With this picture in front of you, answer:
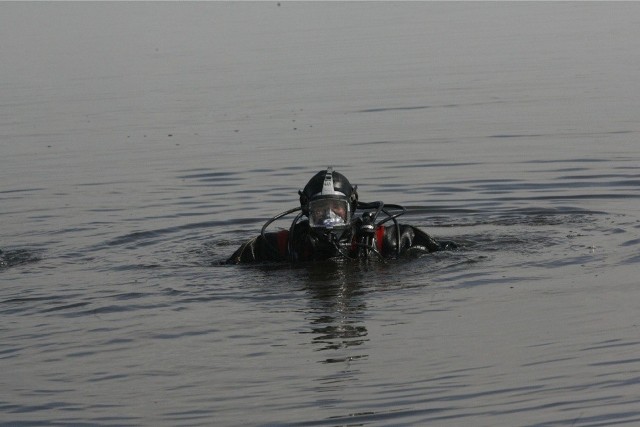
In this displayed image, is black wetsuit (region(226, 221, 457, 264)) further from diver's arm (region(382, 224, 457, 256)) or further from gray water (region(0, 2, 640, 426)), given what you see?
gray water (region(0, 2, 640, 426))

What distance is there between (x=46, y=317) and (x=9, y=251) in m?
2.81

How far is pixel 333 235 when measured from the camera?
9531 millimetres

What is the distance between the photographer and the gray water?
696cm

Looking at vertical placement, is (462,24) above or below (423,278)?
above

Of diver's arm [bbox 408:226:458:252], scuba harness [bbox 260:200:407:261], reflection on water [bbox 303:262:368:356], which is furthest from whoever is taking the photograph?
diver's arm [bbox 408:226:458:252]

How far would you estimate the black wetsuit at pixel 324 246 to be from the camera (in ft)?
31.9

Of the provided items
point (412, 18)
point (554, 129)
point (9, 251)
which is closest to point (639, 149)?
point (554, 129)

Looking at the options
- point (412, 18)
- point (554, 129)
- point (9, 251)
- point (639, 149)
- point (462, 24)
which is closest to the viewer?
point (9, 251)

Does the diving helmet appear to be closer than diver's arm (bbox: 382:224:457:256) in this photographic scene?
Yes

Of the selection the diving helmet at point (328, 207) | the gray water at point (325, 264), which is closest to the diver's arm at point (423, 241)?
the gray water at point (325, 264)

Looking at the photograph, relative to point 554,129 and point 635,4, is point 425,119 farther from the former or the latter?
point 635,4

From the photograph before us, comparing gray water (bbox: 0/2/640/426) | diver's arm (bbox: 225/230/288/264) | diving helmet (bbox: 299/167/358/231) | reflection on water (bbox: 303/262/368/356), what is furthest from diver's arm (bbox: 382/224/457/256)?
diver's arm (bbox: 225/230/288/264)

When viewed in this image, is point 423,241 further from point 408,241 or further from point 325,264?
point 325,264

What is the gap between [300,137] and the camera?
17688 mm
